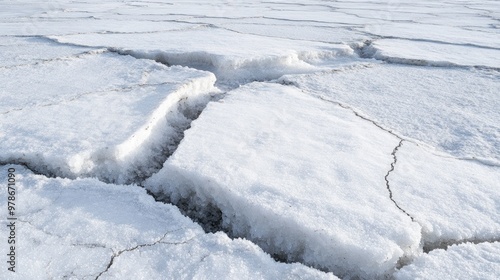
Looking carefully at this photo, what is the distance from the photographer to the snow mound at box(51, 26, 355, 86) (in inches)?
76.6

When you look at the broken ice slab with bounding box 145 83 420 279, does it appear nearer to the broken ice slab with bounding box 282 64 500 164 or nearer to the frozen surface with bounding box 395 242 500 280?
the frozen surface with bounding box 395 242 500 280

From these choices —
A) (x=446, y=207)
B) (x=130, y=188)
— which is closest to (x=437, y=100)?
(x=446, y=207)

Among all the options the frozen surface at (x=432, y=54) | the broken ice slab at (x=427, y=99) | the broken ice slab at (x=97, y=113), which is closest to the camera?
the broken ice slab at (x=97, y=113)

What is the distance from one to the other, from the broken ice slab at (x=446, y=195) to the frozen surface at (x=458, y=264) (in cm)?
4

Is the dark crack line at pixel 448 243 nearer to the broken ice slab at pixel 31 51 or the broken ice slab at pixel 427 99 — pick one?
the broken ice slab at pixel 427 99

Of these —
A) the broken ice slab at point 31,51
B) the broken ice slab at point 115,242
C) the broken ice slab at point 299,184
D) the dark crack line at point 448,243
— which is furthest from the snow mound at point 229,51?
the dark crack line at point 448,243

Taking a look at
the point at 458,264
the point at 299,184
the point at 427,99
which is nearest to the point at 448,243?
the point at 458,264

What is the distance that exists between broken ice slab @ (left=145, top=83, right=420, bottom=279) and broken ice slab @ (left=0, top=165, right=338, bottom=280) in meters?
0.07

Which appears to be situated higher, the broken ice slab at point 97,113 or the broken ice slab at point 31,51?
the broken ice slab at point 97,113

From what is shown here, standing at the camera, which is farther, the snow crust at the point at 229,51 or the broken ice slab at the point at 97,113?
the snow crust at the point at 229,51

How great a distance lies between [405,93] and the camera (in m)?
1.68

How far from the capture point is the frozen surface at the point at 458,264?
0.73m

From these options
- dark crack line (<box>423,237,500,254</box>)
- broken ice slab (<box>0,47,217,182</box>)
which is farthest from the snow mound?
dark crack line (<box>423,237,500,254</box>)

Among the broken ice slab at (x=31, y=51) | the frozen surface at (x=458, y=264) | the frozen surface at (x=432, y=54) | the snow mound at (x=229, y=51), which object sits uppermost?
the frozen surface at (x=458, y=264)
